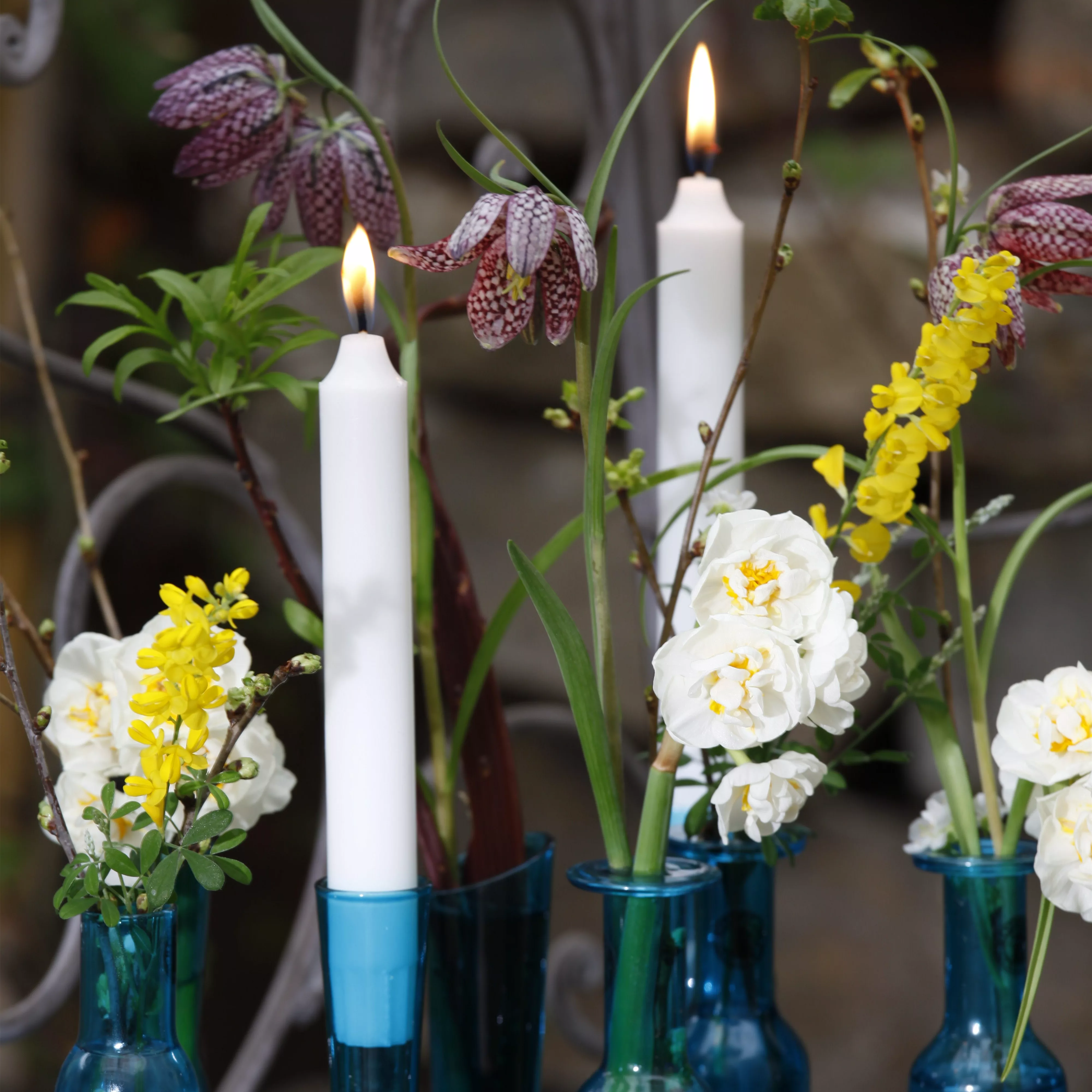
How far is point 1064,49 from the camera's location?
91cm

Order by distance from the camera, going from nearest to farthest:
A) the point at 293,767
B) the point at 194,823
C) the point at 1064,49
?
the point at 194,823 → the point at 293,767 → the point at 1064,49

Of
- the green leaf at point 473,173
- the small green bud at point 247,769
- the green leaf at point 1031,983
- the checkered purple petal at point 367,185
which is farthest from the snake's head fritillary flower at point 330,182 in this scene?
the green leaf at point 1031,983

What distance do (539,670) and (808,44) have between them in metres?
0.65

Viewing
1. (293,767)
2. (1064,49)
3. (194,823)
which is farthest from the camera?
(1064,49)

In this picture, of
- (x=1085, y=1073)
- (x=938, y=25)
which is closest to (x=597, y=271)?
(x=938, y=25)

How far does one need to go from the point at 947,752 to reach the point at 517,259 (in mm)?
223

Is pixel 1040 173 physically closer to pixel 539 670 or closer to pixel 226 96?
pixel 539 670

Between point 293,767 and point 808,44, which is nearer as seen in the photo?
point 808,44

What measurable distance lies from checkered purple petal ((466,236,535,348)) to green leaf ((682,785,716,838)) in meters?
0.16

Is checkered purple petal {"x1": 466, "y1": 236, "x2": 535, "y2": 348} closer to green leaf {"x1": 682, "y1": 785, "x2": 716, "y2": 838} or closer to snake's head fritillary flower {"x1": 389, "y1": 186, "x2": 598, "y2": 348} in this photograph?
snake's head fritillary flower {"x1": 389, "y1": 186, "x2": 598, "y2": 348}

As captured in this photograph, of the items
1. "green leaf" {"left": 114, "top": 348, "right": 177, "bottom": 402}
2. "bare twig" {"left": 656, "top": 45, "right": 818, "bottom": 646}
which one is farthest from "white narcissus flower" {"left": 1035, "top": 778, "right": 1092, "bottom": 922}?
"green leaf" {"left": 114, "top": 348, "right": 177, "bottom": 402}

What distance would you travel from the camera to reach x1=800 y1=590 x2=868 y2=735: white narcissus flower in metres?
0.32

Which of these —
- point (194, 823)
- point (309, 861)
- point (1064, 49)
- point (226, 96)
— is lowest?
point (309, 861)

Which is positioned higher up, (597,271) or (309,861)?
(597,271)
